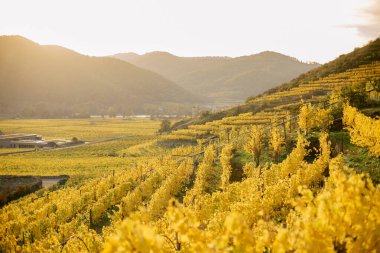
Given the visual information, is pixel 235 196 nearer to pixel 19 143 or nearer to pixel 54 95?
pixel 19 143

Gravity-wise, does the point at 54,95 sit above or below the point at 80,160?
above

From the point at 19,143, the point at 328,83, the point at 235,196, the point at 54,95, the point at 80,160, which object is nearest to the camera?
the point at 235,196

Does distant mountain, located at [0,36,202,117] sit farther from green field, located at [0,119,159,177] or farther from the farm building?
green field, located at [0,119,159,177]

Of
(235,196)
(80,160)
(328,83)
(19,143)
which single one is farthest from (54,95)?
(235,196)

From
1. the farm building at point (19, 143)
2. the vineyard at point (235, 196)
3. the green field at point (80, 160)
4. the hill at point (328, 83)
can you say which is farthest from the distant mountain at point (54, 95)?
the vineyard at point (235, 196)

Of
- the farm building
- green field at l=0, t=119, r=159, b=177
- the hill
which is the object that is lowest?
green field at l=0, t=119, r=159, b=177

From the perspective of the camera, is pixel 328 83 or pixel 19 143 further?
pixel 19 143

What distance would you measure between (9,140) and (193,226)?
82.1 meters

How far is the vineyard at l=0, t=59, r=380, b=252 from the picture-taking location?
233 inches

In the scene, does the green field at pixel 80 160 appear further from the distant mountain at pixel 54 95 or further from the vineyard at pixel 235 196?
the distant mountain at pixel 54 95

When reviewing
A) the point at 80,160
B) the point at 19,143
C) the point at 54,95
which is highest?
the point at 54,95

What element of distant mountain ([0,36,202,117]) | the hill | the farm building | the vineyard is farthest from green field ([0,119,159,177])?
distant mountain ([0,36,202,117])

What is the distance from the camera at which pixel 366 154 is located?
2242 cm

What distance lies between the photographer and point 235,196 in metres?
19.2
